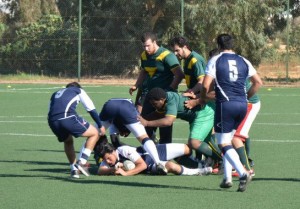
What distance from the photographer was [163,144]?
12.6 meters

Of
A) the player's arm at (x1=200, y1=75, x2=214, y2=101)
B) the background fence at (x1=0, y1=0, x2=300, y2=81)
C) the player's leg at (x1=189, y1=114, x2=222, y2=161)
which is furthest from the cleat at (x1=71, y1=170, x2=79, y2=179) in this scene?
the background fence at (x1=0, y1=0, x2=300, y2=81)

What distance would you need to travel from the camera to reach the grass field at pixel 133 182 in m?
9.90

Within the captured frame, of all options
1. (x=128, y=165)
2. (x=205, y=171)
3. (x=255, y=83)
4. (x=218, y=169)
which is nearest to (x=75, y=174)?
(x=128, y=165)

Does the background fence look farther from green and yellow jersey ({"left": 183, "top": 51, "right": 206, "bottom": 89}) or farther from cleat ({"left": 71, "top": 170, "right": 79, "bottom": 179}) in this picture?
cleat ({"left": 71, "top": 170, "right": 79, "bottom": 179})

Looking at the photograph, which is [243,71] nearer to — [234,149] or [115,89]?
[234,149]

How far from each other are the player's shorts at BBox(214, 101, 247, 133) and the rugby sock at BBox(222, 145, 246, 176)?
22cm

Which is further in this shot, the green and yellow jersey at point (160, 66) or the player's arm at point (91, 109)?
the green and yellow jersey at point (160, 66)

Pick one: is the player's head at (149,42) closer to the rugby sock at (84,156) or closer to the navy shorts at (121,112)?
the navy shorts at (121,112)

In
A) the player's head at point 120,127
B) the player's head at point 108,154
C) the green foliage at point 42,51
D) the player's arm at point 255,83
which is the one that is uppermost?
the player's arm at point 255,83

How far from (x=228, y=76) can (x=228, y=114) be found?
0.45 meters

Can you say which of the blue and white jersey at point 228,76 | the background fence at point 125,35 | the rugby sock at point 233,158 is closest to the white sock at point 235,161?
the rugby sock at point 233,158

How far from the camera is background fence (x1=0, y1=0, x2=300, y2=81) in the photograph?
37.2 meters

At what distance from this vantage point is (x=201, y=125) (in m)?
12.6

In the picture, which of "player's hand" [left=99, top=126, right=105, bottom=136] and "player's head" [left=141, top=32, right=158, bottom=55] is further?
"player's head" [left=141, top=32, right=158, bottom=55]
